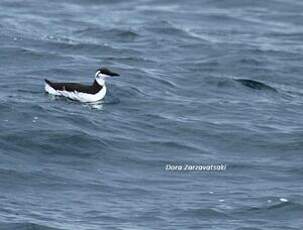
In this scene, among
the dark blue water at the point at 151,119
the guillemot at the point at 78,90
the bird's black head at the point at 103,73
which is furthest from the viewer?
the bird's black head at the point at 103,73

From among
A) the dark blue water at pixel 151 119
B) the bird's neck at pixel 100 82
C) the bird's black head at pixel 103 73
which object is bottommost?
the dark blue water at pixel 151 119

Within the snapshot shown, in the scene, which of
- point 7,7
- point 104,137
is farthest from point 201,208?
point 7,7

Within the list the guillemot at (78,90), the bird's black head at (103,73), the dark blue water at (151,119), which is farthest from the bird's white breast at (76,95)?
the bird's black head at (103,73)

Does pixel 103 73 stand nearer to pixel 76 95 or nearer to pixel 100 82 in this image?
pixel 100 82

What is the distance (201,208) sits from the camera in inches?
782

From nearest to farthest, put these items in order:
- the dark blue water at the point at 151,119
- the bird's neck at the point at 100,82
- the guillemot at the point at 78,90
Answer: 1. the dark blue water at the point at 151,119
2. the guillemot at the point at 78,90
3. the bird's neck at the point at 100,82

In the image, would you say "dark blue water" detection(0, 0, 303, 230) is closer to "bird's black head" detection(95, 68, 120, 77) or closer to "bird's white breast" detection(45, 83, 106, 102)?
"bird's white breast" detection(45, 83, 106, 102)

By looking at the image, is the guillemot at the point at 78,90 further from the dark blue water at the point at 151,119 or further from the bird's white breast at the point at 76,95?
the dark blue water at the point at 151,119

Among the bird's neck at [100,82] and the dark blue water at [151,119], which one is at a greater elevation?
the bird's neck at [100,82]

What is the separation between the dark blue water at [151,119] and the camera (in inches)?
782

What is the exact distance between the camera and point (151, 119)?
2597 cm

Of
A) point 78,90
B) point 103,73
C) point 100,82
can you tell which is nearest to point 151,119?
point 78,90

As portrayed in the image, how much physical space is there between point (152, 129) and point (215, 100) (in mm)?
3323

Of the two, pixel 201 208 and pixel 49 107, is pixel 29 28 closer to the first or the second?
pixel 49 107
